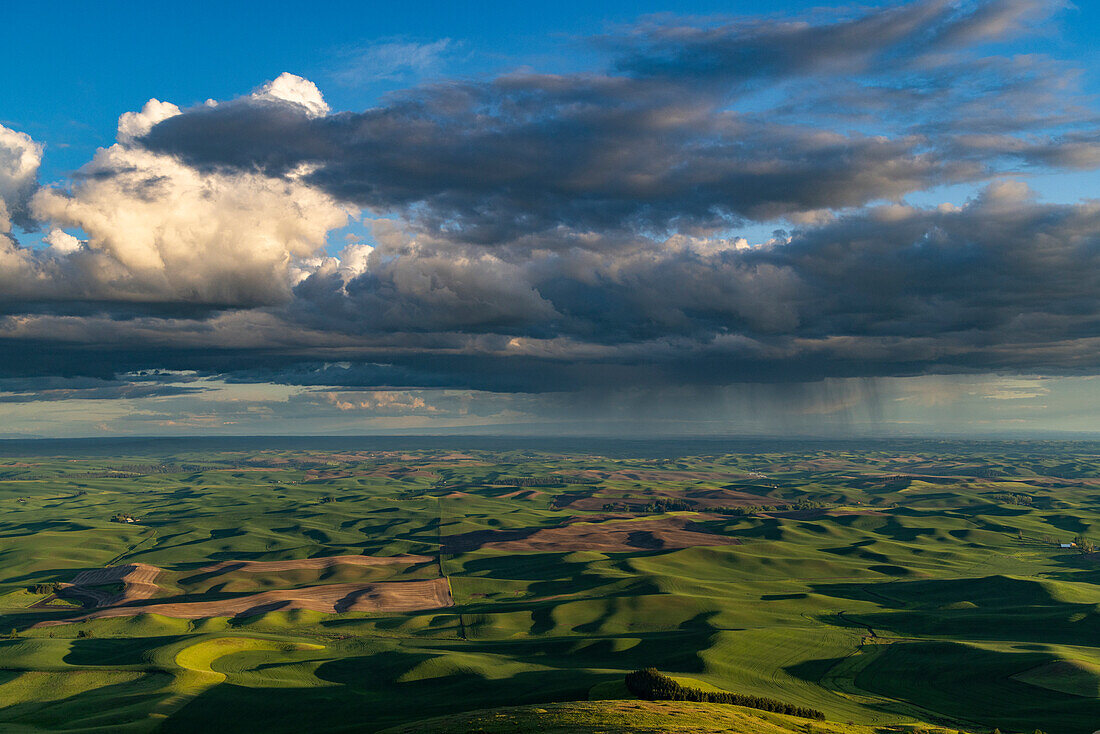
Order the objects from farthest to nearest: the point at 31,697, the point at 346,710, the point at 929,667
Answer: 1. the point at 929,667
2. the point at 31,697
3. the point at 346,710

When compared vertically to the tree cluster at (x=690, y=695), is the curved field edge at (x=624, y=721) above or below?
above

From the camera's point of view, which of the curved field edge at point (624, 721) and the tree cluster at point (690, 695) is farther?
the tree cluster at point (690, 695)

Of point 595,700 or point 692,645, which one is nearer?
point 595,700

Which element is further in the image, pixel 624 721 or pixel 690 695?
pixel 690 695

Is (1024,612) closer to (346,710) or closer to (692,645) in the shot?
(692,645)

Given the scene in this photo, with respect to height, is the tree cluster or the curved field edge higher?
the curved field edge

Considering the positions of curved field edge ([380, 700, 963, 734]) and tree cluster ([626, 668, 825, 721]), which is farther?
tree cluster ([626, 668, 825, 721])

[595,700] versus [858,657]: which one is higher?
[595,700]

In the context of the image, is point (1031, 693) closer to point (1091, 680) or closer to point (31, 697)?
point (1091, 680)

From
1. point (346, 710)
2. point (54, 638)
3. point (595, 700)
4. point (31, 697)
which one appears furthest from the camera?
point (54, 638)

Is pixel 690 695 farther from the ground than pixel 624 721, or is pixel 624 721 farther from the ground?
pixel 624 721

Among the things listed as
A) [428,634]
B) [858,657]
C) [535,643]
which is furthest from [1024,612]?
[428,634]
